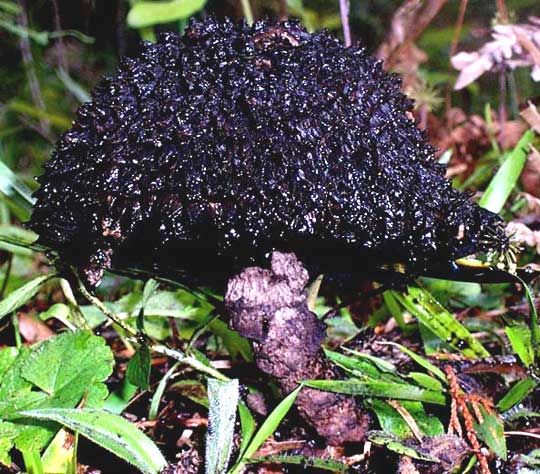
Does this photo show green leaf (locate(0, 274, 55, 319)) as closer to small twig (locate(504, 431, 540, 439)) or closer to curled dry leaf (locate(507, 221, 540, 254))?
small twig (locate(504, 431, 540, 439))

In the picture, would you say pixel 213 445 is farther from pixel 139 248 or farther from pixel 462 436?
pixel 462 436

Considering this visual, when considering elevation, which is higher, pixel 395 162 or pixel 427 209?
pixel 395 162

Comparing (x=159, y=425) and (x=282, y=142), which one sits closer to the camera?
(x=282, y=142)

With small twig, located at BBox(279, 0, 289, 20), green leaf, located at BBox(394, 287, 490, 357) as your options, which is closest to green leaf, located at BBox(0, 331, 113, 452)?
green leaf, located at BBox(394, 287, 490, 357)

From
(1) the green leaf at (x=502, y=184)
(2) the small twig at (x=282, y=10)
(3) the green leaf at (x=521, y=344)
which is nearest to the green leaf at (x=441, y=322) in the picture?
(3) the green leaf at (x=521, y=344)

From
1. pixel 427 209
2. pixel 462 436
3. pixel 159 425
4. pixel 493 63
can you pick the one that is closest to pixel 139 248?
pixel 159 425

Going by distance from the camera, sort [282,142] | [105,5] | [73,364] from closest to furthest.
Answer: [282,142] → [73,364] → [105,5]

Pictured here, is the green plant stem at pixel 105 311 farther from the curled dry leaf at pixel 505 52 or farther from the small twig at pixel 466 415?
the curled dry leaf at pixel 505 52
